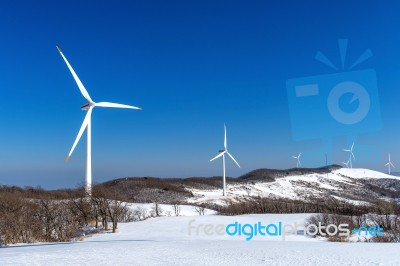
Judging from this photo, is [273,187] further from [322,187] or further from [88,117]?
[88,117]

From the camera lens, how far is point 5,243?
18.8 meters

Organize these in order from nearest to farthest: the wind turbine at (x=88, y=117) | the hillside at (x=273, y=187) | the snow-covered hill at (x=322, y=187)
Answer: the wind turbine at (x=88, y=117) < the hillside at (x=273, y=187) < the snow-covered hill at (x=322, y=187)

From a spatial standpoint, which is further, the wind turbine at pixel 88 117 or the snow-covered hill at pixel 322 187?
the snow-covered hill at pixel 322 187

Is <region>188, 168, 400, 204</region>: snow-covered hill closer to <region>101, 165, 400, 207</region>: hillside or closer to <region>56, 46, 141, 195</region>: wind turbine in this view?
<region>101, 165, 400, 207</region>: hillside

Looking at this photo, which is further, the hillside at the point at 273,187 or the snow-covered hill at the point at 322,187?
the snow-covered hill at the point at 322,187

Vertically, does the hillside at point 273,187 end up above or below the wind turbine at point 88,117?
below

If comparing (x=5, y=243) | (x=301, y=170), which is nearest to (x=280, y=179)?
(x=301, y=170)

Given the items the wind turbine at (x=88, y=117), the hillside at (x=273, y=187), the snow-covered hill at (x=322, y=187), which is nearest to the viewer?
the wind turbine at (x=88, y=117)

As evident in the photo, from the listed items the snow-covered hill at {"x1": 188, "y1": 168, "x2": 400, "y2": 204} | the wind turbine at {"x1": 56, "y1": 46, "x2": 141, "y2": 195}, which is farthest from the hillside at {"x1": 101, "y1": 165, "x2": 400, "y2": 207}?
the wind turbine at {"x1": 56, "y1": 46, "x2": 141, "y2": 195}

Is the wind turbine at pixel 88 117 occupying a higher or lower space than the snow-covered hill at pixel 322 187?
higher

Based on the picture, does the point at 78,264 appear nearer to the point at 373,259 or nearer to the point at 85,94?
the point at 373,259

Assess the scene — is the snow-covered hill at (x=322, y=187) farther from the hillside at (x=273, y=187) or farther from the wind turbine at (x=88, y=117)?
the wind turbine at (x=88, y=117)

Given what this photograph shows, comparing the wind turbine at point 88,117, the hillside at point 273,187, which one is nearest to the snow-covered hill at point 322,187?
the hillside at point 273,187

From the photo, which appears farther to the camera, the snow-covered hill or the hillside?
the snow-covered hill
